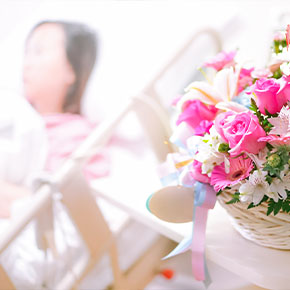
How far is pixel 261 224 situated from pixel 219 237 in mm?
125

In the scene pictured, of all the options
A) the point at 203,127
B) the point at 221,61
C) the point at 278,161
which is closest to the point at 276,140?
the point at 278,161

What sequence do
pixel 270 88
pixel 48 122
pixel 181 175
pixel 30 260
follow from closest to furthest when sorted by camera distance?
pixel 270 88 < pixel 181 175 < pixel 30 260 < pixel 48 122

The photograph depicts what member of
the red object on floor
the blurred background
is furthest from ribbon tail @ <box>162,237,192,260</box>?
the blurred background

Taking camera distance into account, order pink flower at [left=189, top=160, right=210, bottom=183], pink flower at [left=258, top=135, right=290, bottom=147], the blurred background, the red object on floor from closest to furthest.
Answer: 1. pink flower at [left=258, top=135, right=290, bottom=147]
2. pink flower at [left=189, top=160, right=210, bottom=183]
3. the red object on floor
4. the blurred background

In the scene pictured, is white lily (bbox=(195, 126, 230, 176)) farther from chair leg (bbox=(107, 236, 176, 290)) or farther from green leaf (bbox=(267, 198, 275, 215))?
chair leg (bbox=(107, 236, 176, 290))

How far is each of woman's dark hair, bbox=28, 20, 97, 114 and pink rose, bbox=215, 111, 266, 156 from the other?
878 mm

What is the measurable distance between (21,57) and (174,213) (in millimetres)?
968

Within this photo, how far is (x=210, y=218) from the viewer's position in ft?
2.99

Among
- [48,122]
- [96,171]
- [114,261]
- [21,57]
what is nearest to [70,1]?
[21,57]

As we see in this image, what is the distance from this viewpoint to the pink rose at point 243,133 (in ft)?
2.17

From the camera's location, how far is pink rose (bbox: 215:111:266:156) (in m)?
0.66

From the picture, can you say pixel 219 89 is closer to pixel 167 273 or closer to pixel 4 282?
pixel 4 282

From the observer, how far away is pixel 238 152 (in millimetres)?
670

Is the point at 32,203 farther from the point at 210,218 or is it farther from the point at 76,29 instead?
the point at 76,29
